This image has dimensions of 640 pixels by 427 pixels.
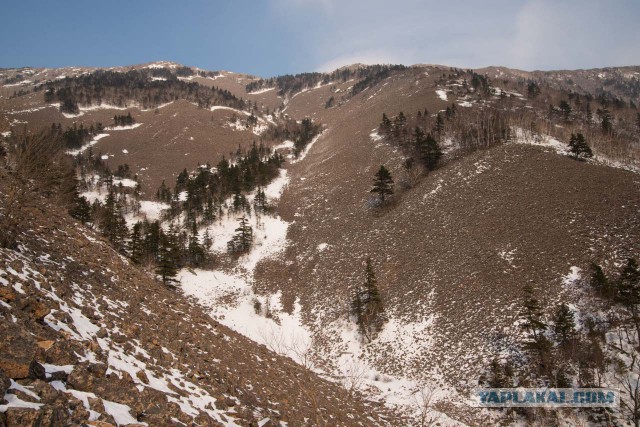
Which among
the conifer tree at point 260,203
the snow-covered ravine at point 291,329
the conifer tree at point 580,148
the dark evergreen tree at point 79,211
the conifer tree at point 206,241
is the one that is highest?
the conifer tree at point 580,148

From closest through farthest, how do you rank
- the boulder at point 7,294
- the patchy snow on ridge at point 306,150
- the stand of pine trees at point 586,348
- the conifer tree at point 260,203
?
the boulder at point 7,294 < the stand of pine trees at point 586,348 < the conifer tree at point 260,203 < the patchy snow on ridge at point 306,150

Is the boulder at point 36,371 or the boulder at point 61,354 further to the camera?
the boulder at point 61,354

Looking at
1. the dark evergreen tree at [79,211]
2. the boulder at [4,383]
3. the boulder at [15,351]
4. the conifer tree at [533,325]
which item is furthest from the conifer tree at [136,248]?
the conifer tree at [533,325]

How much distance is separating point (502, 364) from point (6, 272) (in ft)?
100

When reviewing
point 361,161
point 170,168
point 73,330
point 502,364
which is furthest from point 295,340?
point 170,168

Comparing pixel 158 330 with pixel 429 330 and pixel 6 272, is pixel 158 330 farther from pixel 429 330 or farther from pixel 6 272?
pixel 429 330

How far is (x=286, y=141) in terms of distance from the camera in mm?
157625

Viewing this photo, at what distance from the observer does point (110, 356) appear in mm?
9328

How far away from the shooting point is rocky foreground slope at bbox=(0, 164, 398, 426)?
6121mm

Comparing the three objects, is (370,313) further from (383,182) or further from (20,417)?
(20,417)

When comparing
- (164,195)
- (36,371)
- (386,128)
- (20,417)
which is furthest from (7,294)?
(164,195)

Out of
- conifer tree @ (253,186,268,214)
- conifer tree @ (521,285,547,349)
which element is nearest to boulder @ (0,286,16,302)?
conifer tree @ (521,285,547,349)

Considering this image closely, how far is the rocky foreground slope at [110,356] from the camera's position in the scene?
20.1 feet

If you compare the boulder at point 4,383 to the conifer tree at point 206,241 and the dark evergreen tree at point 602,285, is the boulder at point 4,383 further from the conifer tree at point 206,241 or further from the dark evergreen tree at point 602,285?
the conifer tree at point 206,241
